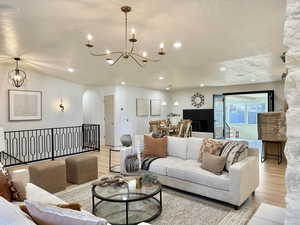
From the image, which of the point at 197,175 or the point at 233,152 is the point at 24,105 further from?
the point at 233,152

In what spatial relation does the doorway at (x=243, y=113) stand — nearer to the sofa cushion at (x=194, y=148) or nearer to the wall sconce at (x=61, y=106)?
the sofa cushion at (x=194, y=148)

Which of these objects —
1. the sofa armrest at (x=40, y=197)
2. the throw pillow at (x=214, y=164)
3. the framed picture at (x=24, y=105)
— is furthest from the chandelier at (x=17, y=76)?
the throw pillow at (x=214, y=164)

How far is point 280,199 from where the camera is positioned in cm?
309

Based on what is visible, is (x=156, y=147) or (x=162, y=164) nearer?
(x=162, y=164)

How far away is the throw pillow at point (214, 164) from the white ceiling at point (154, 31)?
6.72ft

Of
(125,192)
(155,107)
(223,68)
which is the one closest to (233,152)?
(125,192)

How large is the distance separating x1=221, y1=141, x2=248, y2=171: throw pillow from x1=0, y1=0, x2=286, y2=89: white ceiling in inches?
72.6

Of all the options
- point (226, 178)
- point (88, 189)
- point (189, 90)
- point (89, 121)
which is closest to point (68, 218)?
point (226, 178)

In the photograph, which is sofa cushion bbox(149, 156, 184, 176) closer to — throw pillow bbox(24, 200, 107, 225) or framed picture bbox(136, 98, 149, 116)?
throw pillow bbox(24, 200, 107, 225)

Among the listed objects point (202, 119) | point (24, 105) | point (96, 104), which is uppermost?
point (96, 104)

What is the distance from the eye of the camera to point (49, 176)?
11.3 feet

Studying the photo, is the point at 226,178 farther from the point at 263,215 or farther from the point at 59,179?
the point at 59,179

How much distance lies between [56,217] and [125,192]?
157cm

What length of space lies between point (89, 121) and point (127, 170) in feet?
19.1
